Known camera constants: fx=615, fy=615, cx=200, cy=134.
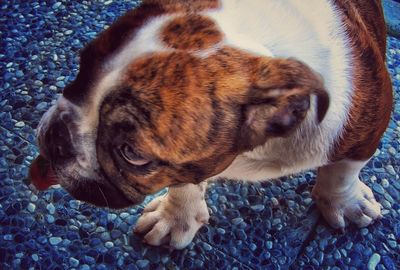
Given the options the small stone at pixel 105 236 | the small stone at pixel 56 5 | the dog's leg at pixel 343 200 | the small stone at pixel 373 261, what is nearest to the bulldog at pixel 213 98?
the dog's leg at pixel 343 200

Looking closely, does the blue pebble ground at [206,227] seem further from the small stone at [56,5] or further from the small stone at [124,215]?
the small stone at [56,5]

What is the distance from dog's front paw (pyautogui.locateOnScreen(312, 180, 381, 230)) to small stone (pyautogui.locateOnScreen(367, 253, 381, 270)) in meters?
0.12

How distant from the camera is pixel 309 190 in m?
2.42

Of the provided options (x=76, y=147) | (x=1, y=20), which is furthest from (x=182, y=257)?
(x=1, y=20)

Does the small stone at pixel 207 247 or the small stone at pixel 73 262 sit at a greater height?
the small stone at pixel 73 262

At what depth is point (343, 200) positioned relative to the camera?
7.45ft

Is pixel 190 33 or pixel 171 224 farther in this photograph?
pixel 171 224

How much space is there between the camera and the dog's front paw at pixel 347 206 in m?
2.27

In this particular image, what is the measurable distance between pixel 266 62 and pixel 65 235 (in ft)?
3.55

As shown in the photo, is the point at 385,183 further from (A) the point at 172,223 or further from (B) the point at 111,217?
(B) the point at 111,217

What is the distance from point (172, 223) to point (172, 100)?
0.83 meters

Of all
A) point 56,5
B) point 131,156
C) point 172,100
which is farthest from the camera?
point 56,5

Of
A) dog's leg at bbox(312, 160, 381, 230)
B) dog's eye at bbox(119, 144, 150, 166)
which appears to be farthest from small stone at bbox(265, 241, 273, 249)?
dog's eye at bbox(119, 144, 150, 166)

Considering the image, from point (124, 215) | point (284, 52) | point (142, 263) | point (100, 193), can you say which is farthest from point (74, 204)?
point (284, 52)
